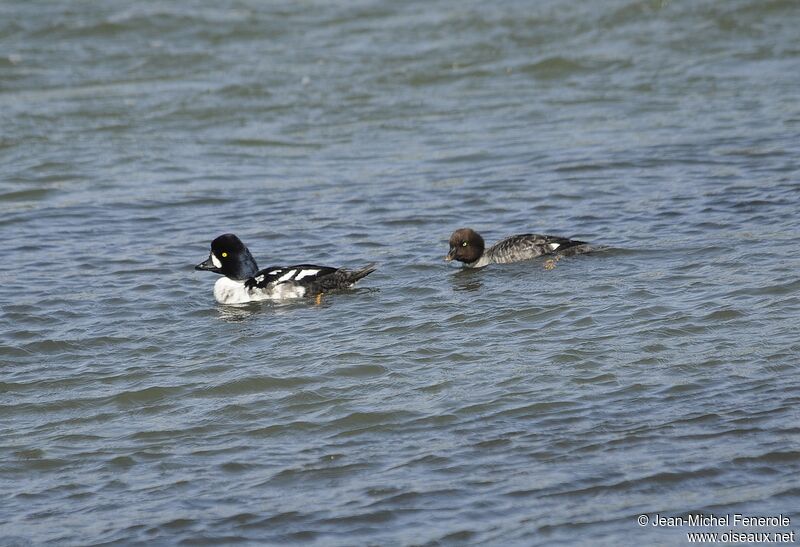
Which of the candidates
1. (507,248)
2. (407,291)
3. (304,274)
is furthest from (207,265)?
(507,248)

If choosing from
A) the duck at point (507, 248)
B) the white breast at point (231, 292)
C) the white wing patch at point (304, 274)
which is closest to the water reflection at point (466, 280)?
the duck at point (507, 248)

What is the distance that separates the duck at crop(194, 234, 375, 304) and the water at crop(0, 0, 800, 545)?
18 cm

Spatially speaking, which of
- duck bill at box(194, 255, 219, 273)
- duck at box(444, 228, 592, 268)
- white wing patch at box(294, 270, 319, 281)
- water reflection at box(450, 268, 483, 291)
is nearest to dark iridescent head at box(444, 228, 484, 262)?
duck at box(444, 228, 592, 268)

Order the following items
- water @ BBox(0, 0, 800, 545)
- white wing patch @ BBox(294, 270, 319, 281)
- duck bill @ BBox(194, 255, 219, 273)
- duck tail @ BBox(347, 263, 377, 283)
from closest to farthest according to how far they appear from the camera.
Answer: water @ BBox(0, 0, 800, 545) → white wing patch @ BBox(294, 270, 319, 281) → duck tail @ BBox(347, 263, 377, 283) → duck bill @ BBox(194, 255, 219, 273)

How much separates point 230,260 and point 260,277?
35 cm

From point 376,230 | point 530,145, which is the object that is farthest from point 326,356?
point 530,145

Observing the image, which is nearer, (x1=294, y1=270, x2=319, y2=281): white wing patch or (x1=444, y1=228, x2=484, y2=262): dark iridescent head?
(x1=294, y1=270, x2=319, y2=281): white wing patch

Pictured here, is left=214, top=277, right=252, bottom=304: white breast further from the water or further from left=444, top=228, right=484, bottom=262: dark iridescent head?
left=444, top=228, right=484, bottom=262: dark iridescent head

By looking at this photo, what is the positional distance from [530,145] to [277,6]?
11.9 m

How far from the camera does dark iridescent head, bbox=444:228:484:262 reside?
12.3m

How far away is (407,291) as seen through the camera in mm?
11555

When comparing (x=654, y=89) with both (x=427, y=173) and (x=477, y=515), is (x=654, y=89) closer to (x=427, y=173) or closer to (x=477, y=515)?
(x=427, y=173)

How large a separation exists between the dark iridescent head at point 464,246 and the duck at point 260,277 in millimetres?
802

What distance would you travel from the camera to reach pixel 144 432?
8.23 metres
